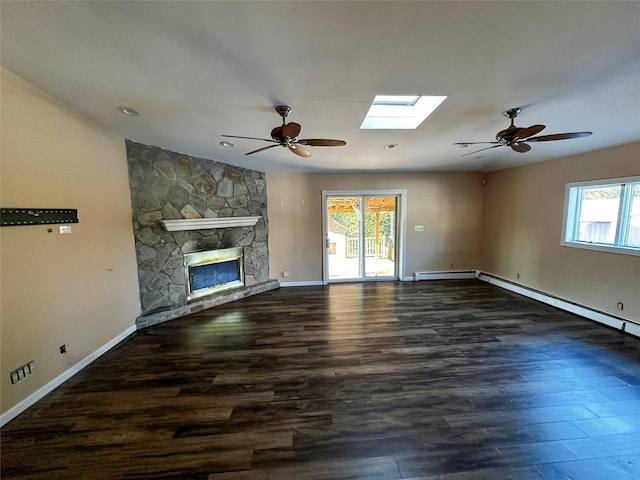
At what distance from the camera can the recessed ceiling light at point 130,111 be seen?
254cm

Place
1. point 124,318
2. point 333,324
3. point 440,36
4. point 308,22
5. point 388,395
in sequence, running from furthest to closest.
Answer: point 333,324 < point 124,318 < point 388,395 < point 440,36 < point 308,22

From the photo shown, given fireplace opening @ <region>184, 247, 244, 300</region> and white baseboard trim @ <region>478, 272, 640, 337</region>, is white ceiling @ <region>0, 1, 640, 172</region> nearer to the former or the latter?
fireplace opening @ <region>184, 247, 244, 300</region>

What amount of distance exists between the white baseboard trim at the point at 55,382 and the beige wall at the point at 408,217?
10.1 ft

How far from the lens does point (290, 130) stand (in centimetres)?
235

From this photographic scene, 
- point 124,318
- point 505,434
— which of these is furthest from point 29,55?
point 505,434

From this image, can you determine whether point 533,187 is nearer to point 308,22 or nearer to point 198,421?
point 308,22

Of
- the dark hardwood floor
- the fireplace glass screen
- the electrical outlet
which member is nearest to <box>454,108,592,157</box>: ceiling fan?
the dark hardwood floor

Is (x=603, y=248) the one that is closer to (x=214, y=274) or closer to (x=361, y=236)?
(x=361, y=236)

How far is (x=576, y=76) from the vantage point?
2039mm

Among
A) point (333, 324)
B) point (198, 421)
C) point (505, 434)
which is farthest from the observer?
point (333, 324)

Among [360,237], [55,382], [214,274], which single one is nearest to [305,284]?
[360,237]

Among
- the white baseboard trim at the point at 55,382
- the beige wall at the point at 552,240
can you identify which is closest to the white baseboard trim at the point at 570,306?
the beige wall at the point at 552,240

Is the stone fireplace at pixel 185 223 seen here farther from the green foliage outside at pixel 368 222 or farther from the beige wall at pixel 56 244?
the green foliage outside at pixel 368 222

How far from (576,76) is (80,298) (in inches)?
206
